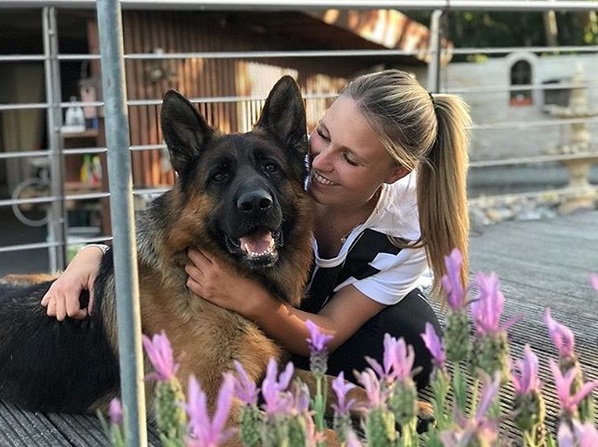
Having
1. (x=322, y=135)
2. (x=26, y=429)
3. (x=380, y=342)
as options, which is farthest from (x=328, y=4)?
(x=26, y=429)

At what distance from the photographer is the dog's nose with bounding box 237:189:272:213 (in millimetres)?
2062

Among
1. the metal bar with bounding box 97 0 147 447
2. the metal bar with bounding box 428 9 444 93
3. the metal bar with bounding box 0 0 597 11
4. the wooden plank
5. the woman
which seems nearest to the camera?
the metal bar with bounding box 97 0 147 447

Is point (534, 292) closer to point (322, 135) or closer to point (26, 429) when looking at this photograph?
point (322, 135)

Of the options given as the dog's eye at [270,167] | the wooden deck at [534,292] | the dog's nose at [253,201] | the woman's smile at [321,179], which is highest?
the dog's eye at [270,167]

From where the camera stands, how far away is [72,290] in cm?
226

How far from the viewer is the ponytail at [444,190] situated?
2277mm

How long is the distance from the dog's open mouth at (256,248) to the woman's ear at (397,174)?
1.42ft

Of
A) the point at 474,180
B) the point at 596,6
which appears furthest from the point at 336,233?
the point at 474,180

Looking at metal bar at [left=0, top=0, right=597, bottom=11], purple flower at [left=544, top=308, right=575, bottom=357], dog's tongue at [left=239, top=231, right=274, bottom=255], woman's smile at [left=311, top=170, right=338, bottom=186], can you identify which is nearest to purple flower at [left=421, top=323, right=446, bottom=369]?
purple flower at [left=544, top=308, right=575, bottom=357]

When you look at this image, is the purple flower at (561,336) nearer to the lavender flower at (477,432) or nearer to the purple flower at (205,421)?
the lavender flower at (477,432)

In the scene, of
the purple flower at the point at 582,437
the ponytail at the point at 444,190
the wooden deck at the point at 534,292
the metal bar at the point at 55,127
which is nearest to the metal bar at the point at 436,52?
the wooden deck at the point at 534,292

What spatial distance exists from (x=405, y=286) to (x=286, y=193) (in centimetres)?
51

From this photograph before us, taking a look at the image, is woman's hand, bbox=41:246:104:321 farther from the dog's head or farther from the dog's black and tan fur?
the dog's head

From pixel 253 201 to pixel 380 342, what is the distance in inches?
27.3
